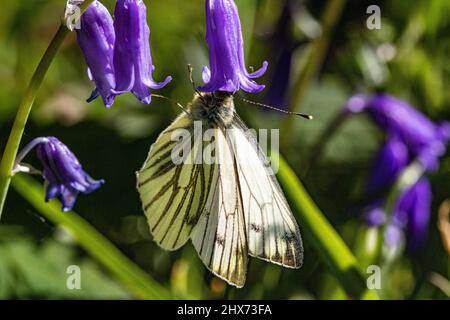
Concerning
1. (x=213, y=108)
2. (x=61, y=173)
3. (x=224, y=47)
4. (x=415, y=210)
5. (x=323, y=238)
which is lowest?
(x=415, y=210)

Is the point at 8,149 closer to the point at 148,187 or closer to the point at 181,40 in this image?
the point at 148,187

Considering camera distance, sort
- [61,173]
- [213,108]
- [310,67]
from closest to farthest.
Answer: [61,173] → [213,108] → [310,67]

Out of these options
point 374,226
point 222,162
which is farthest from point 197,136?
point 374,226

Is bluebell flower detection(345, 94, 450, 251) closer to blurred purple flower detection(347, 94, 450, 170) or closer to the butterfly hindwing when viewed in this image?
blurred purple flower detection(347, 94, 450, 170)

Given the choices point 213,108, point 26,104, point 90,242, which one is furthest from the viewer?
point 90,242

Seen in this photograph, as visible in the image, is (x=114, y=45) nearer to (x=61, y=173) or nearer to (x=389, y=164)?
(x=61, y=173)

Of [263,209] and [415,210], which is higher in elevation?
[263,209]
